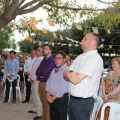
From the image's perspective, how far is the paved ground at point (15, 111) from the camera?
704 cm

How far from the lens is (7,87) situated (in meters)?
9.33

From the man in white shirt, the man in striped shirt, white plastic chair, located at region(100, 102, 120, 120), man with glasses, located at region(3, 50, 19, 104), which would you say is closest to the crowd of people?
the man in striped shirt

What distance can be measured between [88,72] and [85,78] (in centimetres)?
11

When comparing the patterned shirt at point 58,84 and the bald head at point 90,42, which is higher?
the bald head at point 90,42

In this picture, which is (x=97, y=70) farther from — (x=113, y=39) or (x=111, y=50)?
(x=111, y=50)

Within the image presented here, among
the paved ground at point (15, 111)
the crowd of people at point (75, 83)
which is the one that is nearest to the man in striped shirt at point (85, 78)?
the crowd of people at point (75, 83)

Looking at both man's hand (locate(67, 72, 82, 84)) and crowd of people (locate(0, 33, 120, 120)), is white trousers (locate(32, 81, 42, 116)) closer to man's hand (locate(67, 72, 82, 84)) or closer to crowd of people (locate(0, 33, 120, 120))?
crowd of people (locate(0, 33, 120, 120))

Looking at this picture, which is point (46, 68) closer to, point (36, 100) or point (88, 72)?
point (36, 100)

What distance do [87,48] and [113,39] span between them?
125ft

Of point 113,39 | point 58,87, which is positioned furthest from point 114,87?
point 113,39

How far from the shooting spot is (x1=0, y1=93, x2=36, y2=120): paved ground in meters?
7.04

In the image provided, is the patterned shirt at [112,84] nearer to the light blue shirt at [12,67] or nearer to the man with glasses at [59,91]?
the man with glasses at [59,91]

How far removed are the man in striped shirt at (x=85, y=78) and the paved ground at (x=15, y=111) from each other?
3.64 m

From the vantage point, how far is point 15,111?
7.79 m
